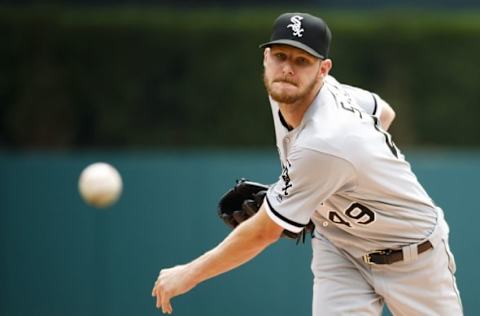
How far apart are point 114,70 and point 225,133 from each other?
1.43m

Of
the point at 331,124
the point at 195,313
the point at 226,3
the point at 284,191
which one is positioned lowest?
the point at 195,313

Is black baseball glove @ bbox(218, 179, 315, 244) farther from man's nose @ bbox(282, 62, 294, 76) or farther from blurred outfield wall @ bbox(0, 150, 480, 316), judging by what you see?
blurred outfield wall @ bbox(0, 150, 480, 316)

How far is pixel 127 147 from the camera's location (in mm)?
11625

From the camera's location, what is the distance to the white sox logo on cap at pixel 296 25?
456 cm

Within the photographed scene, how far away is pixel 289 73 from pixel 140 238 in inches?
235

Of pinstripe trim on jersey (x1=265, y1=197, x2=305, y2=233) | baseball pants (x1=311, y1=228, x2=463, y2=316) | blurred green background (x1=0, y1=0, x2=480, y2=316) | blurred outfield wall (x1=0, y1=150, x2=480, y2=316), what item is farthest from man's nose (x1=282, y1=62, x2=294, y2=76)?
blurred green background (x1=0, y1=0, x2=480, y2=316)

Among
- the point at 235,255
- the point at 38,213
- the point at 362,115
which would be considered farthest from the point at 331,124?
the point at 38,213

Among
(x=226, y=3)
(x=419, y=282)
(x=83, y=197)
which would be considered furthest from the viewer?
(x=226, y=3)

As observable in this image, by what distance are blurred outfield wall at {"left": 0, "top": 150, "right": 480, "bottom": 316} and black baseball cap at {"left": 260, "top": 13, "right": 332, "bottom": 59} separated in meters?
5.53

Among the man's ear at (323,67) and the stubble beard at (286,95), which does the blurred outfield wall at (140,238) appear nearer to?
the man's ear at (323,67)

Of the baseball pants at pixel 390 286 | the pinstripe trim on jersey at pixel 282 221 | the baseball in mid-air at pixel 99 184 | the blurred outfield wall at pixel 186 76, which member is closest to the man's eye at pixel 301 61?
the pinstripe trim on jersey at pixel 282 221

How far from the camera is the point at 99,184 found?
361 inches

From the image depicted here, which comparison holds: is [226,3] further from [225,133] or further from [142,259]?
[142,259]

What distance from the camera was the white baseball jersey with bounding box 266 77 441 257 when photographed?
4500 mm
